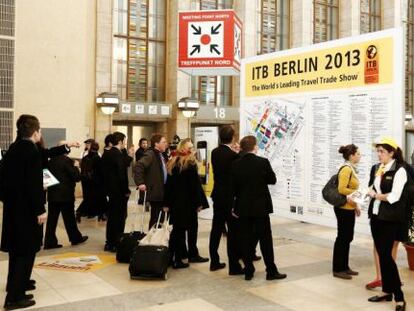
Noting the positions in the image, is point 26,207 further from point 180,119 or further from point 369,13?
point 369,13

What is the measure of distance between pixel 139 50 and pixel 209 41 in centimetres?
765

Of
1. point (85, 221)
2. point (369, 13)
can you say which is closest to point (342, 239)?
point (85, 221)

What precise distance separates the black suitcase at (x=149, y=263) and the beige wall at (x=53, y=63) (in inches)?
394

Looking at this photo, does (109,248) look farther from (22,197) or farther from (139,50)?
(139,50)

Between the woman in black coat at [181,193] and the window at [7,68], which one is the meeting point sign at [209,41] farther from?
the window at [7,68]

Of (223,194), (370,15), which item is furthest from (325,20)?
(223,194)

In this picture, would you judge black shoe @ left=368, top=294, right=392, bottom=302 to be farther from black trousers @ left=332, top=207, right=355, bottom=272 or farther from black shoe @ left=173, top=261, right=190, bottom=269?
black shoe @ left=173, top=261, right=190, bottom=269

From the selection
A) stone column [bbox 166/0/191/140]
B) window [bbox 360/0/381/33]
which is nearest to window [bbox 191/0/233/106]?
stone column [bbox 166/0/191/140]

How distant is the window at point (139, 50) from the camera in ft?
57.7

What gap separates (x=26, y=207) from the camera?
4.88m

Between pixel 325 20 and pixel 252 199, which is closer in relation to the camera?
pixel 252 199

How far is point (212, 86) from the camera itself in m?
19.3

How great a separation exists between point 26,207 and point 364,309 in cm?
342

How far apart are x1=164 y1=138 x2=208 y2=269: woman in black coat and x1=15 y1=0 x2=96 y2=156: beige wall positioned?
9495 mm
